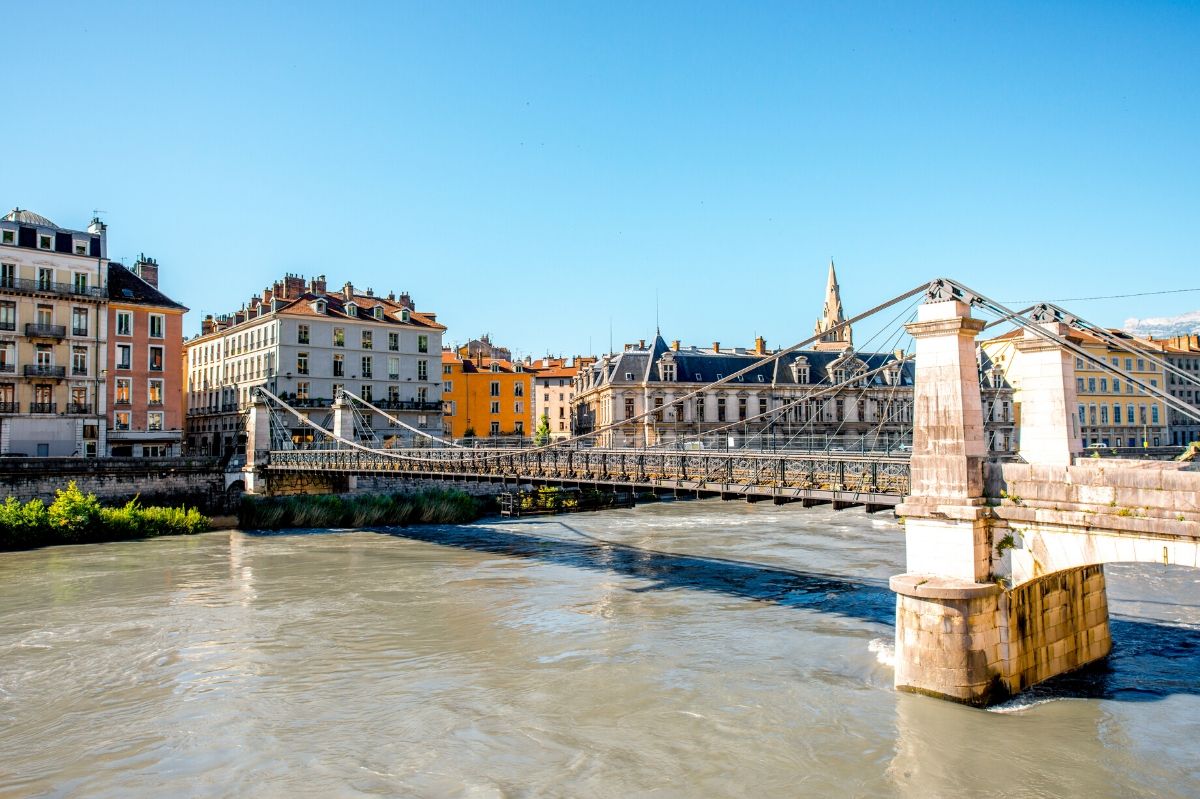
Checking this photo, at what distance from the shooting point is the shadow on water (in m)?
11.1

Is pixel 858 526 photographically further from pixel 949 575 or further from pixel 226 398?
pixel 226 398

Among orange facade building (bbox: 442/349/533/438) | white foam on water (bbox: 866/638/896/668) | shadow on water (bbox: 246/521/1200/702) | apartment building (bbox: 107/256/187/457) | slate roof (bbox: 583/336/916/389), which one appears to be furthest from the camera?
orange facade building (bbox: 442/349/533/438)

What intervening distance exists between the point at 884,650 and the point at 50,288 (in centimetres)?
3726

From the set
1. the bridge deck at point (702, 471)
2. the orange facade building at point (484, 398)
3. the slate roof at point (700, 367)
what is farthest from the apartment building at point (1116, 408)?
the bridge deck at point (702, 471)

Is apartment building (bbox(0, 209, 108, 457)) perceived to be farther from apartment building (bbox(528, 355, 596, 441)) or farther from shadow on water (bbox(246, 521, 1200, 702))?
apartment building (bbox(528, 355, 596, 441))

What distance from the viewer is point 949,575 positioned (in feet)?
33.5

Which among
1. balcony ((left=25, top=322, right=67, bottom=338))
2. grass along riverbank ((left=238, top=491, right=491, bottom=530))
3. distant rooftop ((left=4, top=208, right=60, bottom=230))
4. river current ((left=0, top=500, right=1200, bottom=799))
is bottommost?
river current ((left=0, top=500, right=1200, bottom=799))

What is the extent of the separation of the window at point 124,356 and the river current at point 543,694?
18771 millimetres

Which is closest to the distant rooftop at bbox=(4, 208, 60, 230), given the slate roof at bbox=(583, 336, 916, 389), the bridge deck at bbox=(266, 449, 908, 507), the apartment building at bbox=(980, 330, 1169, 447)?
the bridge deck at bbox=(266, 449, 908, 507)

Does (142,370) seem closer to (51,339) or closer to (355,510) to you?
(51,339)

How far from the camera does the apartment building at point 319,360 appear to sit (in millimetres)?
43506

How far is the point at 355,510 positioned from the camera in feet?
108

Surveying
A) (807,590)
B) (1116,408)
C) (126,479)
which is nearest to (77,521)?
(126,479)

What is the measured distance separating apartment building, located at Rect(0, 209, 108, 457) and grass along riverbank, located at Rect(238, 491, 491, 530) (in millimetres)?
9979
